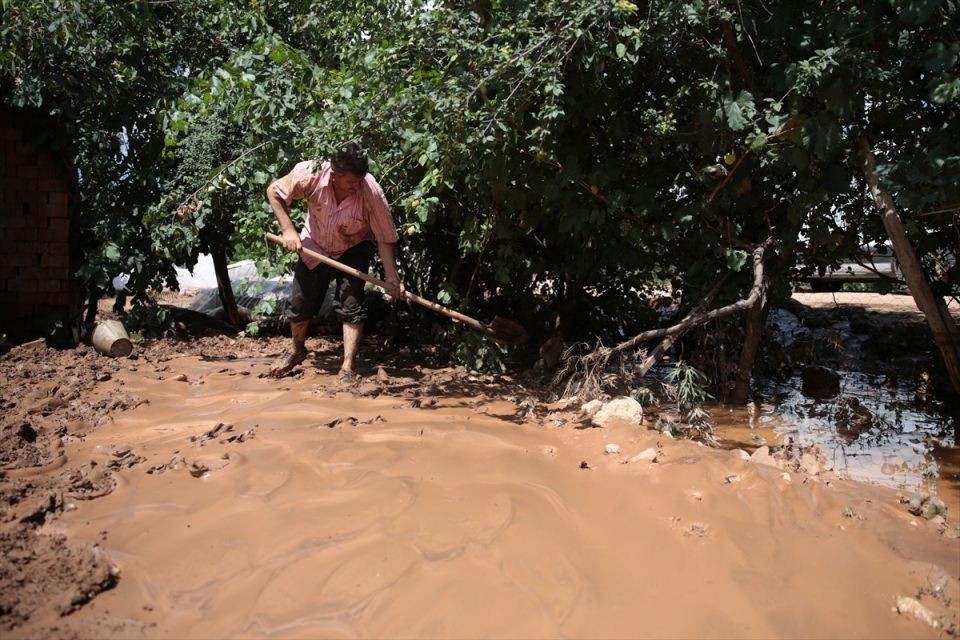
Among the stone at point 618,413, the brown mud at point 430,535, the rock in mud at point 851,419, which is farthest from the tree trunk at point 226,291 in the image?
the rock in mud at point 851,419

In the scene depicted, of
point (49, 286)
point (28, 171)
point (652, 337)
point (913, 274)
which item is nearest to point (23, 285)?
point (49, 286)

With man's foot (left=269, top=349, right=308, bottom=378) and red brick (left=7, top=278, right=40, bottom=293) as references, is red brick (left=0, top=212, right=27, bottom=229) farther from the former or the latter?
man's foot (left=269, top=349, right=308, bottom=378)

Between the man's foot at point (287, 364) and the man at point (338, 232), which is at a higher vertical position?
the man at point (338, 232)

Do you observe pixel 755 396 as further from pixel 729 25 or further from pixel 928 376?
pixel 729 25

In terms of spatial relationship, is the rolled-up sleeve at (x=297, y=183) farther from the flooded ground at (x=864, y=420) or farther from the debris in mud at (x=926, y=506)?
the debris in mud at (x=926, y=506)

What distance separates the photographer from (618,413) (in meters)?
4.13

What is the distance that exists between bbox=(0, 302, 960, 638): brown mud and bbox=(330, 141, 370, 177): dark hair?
143 centimetres

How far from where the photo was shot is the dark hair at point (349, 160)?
4.58 metres

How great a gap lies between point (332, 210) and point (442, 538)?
8.97 ft

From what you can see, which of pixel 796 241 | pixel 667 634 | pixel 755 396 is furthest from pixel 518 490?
pixel 755 396

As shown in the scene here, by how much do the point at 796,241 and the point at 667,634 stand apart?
3152 mm

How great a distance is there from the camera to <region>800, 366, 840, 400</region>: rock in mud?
5.93m

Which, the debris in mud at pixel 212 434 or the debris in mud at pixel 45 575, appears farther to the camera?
the debris in mud at pixel 212 434

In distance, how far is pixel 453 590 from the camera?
8.20ft
